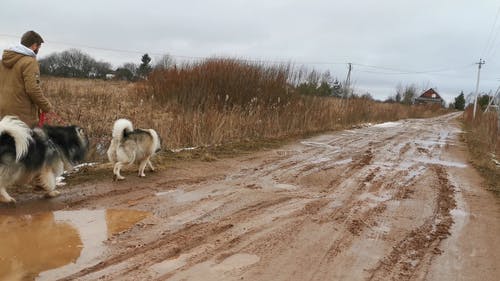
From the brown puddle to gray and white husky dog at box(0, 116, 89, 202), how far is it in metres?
0.56

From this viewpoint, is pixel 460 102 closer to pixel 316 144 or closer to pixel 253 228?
pixel 316 144

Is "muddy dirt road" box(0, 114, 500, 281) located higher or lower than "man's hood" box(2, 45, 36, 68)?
lower

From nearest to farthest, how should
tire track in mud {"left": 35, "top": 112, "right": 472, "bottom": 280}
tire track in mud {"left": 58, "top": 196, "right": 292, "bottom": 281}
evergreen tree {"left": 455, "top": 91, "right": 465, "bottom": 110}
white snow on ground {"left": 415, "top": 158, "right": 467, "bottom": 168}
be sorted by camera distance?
tire track in mud {"left": 58, "top": 196, "right": 292, "bottom": 281} → tire track in mud {"left": 35, "top": 112, "right": 472, "bottom": 280} → white snow on ground {"left": 415, "top": 158, "right": 467, "bottom": 168} → evergreen tree {"left": 455, "top": 91, "right": 465, "bottom": 110}

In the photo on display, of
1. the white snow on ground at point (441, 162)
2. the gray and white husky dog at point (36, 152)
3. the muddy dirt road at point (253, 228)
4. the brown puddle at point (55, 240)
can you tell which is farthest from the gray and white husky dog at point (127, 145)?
the white snow on ground at point (441, 162)

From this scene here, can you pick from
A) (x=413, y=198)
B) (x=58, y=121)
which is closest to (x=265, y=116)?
(x=58, y=121)

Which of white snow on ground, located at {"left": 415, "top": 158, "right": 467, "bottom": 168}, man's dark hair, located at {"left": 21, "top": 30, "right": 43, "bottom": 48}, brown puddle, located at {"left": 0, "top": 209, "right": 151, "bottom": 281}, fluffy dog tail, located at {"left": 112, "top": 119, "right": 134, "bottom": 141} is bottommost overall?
brown puddle, located at {"left": 0, "top": 209, "right": 151, "bottom": 281}

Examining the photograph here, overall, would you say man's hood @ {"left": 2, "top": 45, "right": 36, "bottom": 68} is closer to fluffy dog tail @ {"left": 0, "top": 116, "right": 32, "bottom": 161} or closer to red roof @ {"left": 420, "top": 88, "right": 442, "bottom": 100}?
fluffy dog tail @ {"left": 0, "top": 116, "right": 32, "bottom": 161}

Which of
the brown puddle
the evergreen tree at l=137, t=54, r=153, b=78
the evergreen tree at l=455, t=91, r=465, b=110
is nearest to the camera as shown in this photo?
the brown puddle


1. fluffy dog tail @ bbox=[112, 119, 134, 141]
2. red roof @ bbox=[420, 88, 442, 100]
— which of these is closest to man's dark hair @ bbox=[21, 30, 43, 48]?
Result: fluffy dog tail @ bbox=[112, 119, 134, 141]

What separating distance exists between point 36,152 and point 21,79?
1.11 m

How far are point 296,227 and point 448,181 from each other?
5.03 meters

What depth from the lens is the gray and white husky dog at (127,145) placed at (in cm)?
680

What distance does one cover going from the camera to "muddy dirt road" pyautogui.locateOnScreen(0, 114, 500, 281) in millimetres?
3998

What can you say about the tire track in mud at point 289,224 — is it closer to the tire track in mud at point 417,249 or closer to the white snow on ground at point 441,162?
the tire track in mud at point 417,249
